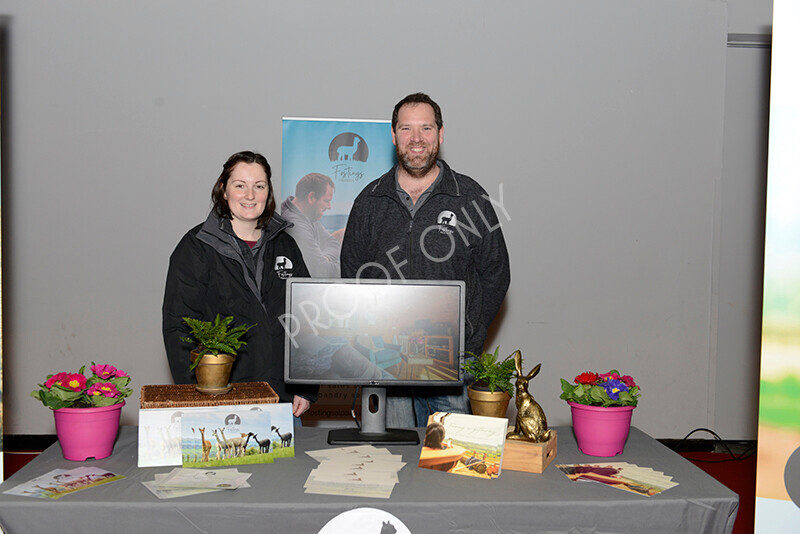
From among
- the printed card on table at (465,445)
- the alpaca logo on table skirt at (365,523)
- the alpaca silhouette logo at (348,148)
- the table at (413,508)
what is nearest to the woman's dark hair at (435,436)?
the printed card on table at (465,445)

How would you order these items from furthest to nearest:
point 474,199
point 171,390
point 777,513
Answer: point 474,199 → point 777,513 → point 171,390

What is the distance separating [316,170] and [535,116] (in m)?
1.31

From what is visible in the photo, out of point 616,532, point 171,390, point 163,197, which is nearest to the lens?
point 616,532

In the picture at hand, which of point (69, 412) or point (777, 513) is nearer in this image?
point (69, 412)

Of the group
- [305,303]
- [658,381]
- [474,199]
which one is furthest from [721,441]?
[305,303]

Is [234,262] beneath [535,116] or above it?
beneath

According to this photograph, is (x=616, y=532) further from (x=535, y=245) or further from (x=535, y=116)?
(x=535, y=116)

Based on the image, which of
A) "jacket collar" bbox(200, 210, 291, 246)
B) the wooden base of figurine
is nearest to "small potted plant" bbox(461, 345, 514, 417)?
the wooden base of figurine

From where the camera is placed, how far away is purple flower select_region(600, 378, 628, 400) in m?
1.86

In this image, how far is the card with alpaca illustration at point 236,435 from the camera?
66.6 inches

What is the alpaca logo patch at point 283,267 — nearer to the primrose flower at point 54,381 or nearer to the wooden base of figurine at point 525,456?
the primrose flower at point 54,381

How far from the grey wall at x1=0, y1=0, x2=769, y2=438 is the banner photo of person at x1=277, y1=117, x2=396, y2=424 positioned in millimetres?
91

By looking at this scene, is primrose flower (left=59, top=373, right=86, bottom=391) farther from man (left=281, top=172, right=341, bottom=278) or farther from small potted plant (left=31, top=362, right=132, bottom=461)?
man (left=281, top=172, right=341, bottom=278)

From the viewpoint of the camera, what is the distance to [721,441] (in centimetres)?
389
